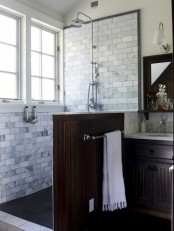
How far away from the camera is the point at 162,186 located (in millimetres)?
2643

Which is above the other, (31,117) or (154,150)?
(31,117)

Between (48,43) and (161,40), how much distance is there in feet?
5.55

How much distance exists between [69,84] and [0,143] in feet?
4.80

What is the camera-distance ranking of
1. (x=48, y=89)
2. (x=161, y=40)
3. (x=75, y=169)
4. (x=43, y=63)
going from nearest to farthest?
(x=75, y=169), (x=161, y=40), (x=43, y=63), (x=48, y=89)

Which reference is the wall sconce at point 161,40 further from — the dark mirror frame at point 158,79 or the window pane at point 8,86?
the window pane at point 8,86

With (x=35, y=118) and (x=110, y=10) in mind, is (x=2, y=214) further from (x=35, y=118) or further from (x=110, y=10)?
(x=110, y=10)

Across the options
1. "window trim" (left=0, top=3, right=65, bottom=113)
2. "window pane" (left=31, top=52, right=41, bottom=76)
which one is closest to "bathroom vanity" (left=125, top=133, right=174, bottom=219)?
"window trim" (left=0, top=3, right=65, bottom=113)

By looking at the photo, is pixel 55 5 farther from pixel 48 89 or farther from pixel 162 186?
pixel 162 186

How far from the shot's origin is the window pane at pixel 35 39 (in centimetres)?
342

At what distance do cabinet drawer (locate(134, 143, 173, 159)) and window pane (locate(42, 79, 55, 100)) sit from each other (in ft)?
5.12

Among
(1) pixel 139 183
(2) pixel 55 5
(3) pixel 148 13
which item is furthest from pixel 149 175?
(2) pixel 55 5

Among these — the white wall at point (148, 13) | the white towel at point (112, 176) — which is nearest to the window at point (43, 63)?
the white wall at point (148, 13)

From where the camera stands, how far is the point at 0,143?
2.88m

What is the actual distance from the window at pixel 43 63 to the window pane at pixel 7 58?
0.96ft
